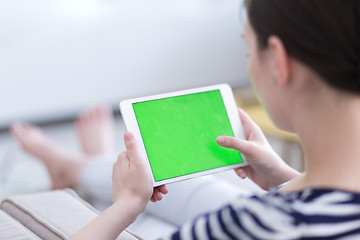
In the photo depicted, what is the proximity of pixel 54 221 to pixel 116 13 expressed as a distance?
7.91 ft

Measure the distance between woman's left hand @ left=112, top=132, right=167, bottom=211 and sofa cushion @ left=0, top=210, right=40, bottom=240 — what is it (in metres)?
0.13

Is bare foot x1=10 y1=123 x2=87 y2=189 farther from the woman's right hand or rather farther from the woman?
the woman

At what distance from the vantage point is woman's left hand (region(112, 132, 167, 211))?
72 centimetres

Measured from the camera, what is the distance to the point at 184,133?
84 cm

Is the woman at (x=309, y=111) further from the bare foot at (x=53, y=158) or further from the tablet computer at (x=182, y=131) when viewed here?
the bare foot at (x=53, y=158)

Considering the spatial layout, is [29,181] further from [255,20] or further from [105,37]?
[255,20]

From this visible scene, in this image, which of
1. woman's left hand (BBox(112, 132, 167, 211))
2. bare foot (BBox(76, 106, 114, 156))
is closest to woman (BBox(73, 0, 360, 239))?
woman's left hand (BBox(112, 132, 167, 211))

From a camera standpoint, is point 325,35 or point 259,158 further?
point 259,158

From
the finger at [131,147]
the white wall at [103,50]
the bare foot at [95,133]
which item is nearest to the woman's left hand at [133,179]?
the finger at [131,147]

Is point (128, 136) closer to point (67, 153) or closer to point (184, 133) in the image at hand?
point (184, 133)

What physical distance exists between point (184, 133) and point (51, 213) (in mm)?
252

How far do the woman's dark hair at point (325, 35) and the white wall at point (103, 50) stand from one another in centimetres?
244

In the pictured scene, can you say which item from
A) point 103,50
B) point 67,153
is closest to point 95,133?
point 67,153

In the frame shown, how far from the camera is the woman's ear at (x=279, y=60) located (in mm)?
553
